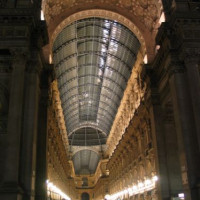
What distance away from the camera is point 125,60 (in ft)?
141

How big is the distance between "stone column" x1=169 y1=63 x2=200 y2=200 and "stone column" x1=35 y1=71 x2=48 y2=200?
10.8 metres

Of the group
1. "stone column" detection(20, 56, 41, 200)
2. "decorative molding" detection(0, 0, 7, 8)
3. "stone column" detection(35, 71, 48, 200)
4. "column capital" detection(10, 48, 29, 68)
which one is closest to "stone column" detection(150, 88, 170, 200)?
"stone column" detection(35, 71, 48, 200)

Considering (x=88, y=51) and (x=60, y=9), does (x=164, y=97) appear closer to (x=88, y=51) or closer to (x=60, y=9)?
(x=60, y=9)

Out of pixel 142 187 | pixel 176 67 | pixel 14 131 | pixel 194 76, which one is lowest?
pixel 142 187

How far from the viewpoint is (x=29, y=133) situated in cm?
1972

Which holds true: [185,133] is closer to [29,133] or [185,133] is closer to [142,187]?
[29,133]

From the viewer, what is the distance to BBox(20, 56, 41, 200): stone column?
61.5ft

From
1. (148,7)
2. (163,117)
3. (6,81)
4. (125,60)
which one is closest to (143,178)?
(163,117)

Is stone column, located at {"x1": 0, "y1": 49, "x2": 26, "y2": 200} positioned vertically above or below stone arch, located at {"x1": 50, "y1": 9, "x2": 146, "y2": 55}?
below

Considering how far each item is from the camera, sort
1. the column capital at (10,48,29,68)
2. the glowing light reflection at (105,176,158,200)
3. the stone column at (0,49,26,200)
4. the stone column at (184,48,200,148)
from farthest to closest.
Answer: the glowing light reflection at (105,176,158,200)
the stone column at (184,48,200,148)
the column capital at (10,48,29,68)
the stone column at (0,49,26,200)

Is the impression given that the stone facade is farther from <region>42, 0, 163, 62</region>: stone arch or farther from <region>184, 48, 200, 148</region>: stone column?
<region>42, 0, 163, 62</region>: stone arch

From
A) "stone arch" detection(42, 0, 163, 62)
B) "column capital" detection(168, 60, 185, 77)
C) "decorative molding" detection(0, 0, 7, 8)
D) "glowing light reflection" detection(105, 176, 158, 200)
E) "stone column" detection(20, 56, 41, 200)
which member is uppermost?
"stone arch" detection(42, 0, 163, 62)

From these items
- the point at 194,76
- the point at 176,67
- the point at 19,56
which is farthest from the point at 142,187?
the point at 19,56

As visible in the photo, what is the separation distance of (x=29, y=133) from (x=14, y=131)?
2.02 metres
